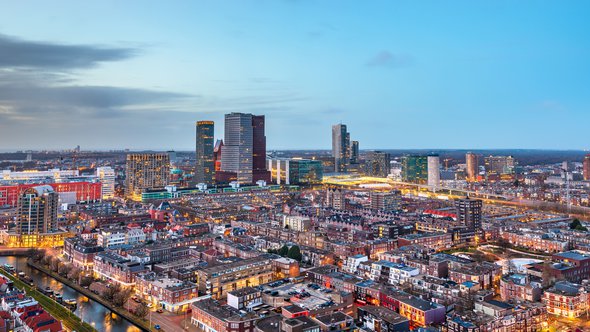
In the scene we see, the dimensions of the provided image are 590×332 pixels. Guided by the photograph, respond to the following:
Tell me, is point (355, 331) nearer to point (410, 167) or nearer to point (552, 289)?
point (552, 289)

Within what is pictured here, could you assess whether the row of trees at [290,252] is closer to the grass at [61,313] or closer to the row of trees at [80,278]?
the row of trees at [80,278]

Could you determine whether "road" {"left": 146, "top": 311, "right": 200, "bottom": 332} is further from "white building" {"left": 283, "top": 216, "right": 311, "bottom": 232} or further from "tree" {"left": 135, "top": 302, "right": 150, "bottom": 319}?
"white building" {"left": 283, "top": 216, "right": 311, "bottom": 232}

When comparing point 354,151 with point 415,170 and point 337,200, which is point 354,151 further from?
point 337,200

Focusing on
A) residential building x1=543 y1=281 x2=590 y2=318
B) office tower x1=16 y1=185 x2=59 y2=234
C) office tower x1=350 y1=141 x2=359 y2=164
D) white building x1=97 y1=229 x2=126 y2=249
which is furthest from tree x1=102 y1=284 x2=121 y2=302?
office tower x1=350 y1=141 x2=359 y2=164

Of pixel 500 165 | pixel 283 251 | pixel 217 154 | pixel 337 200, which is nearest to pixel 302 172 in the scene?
pixel 217 154

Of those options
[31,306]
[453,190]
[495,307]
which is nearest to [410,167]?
[453,190]

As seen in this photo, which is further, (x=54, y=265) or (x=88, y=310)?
(x=54, y=265)

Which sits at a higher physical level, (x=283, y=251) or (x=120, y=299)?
(x=283, y=251)
